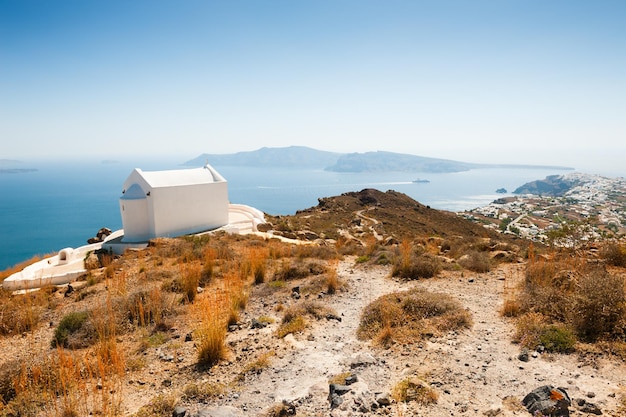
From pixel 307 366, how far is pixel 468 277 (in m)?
6.04

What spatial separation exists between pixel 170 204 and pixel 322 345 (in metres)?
19.8

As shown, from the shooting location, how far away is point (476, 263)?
33.0 ft

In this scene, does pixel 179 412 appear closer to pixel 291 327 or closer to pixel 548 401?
pixel 291 327

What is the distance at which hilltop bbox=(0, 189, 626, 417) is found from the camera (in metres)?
4.14

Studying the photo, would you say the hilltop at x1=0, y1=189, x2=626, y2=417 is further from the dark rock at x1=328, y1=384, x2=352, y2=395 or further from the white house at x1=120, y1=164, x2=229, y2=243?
the white house at x1=120, y1=164, x2=229, y2=243

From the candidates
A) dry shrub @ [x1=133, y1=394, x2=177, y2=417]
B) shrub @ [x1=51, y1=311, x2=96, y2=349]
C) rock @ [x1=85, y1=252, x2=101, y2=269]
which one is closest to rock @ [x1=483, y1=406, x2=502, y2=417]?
dry shrub @ [x1=133, y1=394, x2=177, y2=417]

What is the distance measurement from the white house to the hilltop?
1259cm

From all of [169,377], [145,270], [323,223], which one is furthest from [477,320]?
[323,223]

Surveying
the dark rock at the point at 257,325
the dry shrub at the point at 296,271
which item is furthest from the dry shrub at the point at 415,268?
the dark rock at the point at 257,325

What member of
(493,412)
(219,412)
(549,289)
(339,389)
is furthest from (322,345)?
(549,289)

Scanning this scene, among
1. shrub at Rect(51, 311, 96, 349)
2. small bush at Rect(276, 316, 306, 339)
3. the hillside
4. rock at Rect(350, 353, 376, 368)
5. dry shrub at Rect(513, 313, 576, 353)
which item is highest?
dry shrub at Rect(513, 313, 576, 353)

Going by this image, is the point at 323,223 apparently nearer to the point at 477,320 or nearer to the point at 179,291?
the point at 179,291

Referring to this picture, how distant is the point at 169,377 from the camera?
5.04 m

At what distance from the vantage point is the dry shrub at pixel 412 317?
19.1 ft
